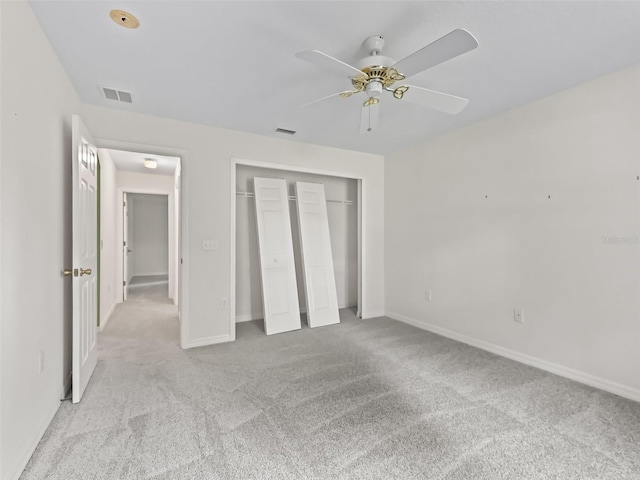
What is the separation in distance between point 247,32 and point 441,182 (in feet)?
8.99

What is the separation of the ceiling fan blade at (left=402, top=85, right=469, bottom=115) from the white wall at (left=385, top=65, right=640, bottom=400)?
3.94 ft

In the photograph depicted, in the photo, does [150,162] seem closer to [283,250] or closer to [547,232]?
[283,250]

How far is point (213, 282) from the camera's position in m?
3.37

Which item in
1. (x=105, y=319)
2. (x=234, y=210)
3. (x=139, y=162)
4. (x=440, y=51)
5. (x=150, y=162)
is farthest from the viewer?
(x=139, y=162)

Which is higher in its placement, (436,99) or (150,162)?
(150,162)

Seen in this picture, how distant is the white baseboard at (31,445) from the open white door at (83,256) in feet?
0.61

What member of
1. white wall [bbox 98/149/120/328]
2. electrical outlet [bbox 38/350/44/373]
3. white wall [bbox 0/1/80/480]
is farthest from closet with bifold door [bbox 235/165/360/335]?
electrical outlet [bbox 38/350/44/373]

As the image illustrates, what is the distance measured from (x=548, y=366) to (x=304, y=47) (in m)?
3.26

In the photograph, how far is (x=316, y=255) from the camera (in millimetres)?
4207

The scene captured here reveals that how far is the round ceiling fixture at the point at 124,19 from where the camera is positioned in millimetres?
1646

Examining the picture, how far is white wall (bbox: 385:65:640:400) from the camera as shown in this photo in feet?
7.40

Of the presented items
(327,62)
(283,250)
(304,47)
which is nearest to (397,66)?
(327,62)

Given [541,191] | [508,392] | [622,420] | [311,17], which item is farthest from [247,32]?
[622,420]

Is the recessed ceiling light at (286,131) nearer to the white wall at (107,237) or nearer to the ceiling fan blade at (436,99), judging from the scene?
the ceiling fan blade at (436,99)
